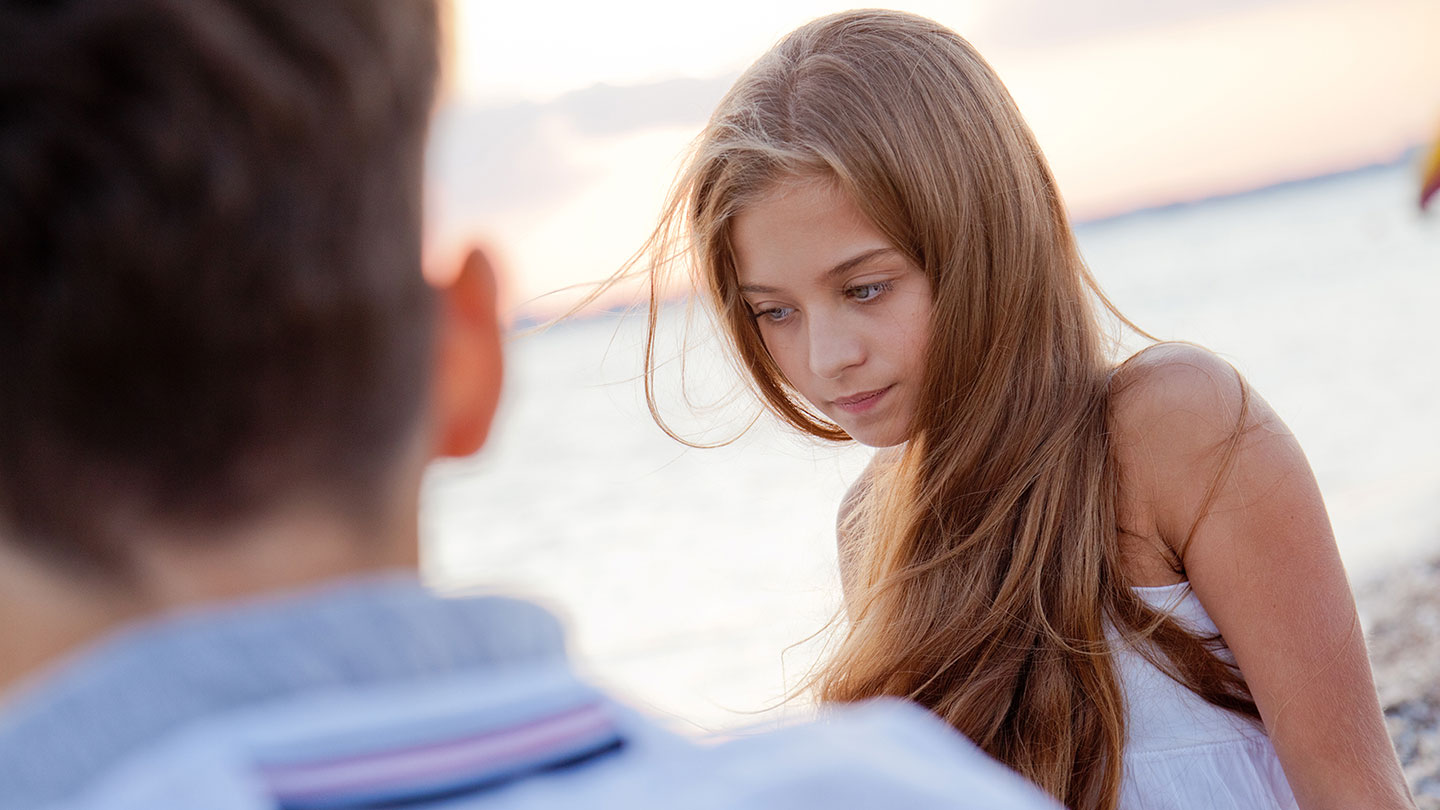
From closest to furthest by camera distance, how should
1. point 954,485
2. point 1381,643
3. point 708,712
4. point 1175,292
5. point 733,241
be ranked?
point 954,485 → point 733,241 → point 1381,643 → point 708,712 → point 1175,292

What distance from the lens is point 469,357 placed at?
801mm

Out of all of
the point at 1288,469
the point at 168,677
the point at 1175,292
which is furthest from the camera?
the point at 1175,292

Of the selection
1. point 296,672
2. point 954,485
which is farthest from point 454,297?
point 954,485

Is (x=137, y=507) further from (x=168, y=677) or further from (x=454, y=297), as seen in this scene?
(x=454, y=297)

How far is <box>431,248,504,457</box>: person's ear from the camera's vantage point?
784mm

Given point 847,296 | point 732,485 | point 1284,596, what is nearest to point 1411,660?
point 1284,596

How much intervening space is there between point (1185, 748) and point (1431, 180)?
4538mm

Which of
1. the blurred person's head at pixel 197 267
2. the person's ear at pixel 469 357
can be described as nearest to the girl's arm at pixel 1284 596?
the person's ear at pixel 469 357

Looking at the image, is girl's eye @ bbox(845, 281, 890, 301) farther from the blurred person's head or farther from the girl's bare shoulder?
the blurred person's head

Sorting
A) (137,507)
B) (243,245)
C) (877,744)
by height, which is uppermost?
(243,245)

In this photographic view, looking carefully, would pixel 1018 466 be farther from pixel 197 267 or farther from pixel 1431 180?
pixel 1431 180

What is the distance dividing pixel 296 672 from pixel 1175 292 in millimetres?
22832

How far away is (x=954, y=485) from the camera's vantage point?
226 cm

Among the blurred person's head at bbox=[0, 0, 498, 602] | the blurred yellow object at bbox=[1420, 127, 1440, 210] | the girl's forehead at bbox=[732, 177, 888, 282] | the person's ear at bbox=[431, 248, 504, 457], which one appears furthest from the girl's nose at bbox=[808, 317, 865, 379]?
the blurred yellow object at bbox=[1420, 127, 1440, 210]
